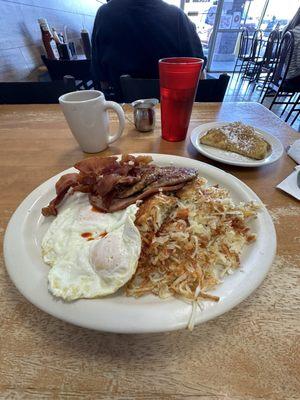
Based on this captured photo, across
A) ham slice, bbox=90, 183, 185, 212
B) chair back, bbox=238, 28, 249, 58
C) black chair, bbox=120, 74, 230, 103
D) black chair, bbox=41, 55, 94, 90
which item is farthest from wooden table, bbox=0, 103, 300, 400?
chair back, bbox=238, 28, 249, 58

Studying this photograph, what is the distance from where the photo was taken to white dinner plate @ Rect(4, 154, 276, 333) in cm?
46

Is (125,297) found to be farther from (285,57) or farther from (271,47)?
(271,47)

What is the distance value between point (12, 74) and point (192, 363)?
3.10 meters

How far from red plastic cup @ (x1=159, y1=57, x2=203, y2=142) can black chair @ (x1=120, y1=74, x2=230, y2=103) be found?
1.83 feet

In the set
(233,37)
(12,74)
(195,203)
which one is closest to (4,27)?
(12,74)

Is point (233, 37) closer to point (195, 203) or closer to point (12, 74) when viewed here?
point (12, 74)

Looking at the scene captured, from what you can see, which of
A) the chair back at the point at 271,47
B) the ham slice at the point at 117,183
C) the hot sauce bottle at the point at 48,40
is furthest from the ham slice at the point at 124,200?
the chair back at the point at 271,47

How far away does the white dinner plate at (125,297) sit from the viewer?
0.46m

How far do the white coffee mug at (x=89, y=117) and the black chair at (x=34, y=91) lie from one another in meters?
0.83

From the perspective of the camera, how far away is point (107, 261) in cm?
55

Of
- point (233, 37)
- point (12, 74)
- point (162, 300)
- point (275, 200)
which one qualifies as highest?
point (162, 300)

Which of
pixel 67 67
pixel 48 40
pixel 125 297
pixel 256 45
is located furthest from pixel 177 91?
pixel 256 45

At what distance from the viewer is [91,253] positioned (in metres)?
0.58

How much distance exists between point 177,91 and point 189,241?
79 centimetres
